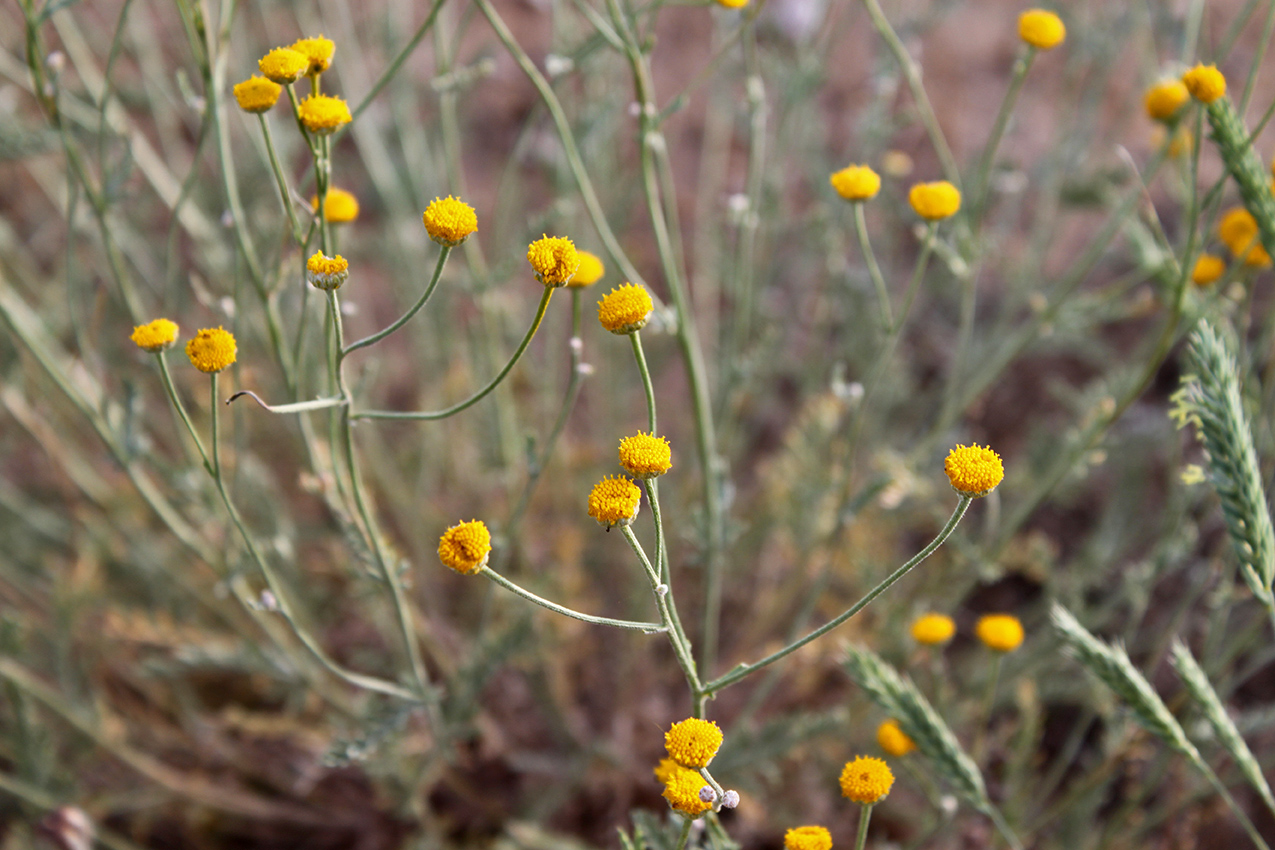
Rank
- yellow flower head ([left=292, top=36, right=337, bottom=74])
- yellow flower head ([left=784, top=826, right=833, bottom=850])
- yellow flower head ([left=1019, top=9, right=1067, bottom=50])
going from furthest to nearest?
yellow flower head ([left=1019, top=9, right=1067, bottom=50]), yellow flower head ([left=292, top=36, right=337, bottom=74]), yellow flower head ([left=784, top=826, right=833, bottom=850])

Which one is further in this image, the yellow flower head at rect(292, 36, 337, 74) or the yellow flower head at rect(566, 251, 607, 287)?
the yellow flower head at rect(566, 251, 607, 287)

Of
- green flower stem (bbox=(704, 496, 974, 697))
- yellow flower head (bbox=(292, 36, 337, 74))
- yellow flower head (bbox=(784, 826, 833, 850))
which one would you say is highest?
yellow flower head (bbox=(292, 36, 337, 74))

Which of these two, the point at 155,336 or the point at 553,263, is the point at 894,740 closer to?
the point at 553,263

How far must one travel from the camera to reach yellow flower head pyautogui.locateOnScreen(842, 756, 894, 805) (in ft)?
3.45

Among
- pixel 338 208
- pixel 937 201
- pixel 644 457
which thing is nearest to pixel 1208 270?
pixel 937 201

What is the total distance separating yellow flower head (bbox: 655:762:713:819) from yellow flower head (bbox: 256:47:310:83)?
90cm

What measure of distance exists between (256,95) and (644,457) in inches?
26.6

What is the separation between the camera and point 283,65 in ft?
3.55

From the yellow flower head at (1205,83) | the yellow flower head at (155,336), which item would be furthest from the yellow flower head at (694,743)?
the yellow flower head at (1205,83)

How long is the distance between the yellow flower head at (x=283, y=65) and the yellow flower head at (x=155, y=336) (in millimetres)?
324

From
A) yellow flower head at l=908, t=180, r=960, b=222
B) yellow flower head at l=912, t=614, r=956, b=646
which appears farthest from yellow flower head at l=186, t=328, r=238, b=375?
yellow flower head at l=912, t=614, r=956, b=646

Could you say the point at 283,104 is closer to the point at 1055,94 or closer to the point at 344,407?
the point at 344,407

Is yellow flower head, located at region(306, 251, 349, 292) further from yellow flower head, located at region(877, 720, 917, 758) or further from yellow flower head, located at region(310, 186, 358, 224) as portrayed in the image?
yellow flower head, located at region(877, 720, 917, 758)

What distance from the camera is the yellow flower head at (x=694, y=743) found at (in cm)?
95
